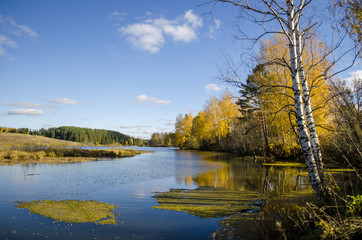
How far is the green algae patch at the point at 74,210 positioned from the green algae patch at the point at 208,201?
6.25 feet

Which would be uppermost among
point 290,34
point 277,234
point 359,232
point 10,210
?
point 290,34

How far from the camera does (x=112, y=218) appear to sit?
6996mm

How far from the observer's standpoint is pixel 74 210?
25.0 ft

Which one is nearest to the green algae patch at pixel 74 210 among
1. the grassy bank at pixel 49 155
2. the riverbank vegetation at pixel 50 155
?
the grassy bank at pixel 49 155

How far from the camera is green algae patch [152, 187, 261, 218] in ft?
25.4

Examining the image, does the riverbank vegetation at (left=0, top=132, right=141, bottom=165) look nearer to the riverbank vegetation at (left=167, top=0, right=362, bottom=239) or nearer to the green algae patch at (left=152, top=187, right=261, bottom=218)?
the green algae patch at (left=152, top=187, right=261, bottom=218)

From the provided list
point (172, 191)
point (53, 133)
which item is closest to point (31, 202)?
point (172, 191)

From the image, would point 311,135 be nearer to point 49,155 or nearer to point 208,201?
point 208,201

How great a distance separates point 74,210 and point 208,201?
196 inches

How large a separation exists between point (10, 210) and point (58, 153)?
2459 cm

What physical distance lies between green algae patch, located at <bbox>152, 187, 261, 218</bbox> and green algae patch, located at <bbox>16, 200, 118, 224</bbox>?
191cm

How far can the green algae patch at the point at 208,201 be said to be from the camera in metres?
7.75

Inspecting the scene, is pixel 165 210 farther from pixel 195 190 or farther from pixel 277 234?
pixel 277 234

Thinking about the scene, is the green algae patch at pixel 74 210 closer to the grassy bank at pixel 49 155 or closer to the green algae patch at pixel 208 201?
the green algae patch at pixel 208 201
